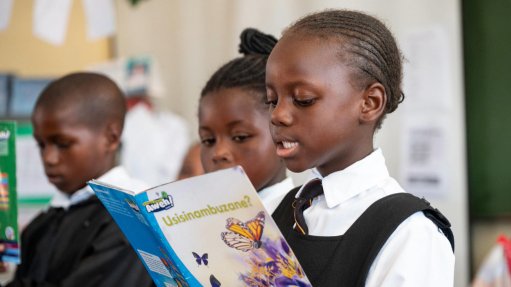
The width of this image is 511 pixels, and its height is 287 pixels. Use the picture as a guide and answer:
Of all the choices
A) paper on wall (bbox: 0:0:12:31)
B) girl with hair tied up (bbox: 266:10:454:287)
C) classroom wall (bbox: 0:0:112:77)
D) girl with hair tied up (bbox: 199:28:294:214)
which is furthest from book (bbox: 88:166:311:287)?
classroom wall (bbox: 0:0:112:77)

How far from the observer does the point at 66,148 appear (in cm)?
196

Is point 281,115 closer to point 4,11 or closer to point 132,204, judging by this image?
point 132,204

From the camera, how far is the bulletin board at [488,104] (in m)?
2.50

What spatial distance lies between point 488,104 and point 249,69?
1.22 m

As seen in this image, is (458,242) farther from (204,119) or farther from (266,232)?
Answer: (266,232)

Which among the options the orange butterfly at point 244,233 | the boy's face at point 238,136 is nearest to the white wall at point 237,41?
the boy's face at point 238,136

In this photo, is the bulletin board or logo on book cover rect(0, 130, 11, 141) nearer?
logo on book cover rect(0, 130, 11, 141)

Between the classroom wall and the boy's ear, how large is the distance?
2518mm

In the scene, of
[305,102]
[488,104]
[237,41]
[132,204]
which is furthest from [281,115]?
[237,41]

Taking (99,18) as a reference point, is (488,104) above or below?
below

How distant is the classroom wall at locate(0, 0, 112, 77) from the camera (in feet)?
14.5

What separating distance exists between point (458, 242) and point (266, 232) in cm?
170

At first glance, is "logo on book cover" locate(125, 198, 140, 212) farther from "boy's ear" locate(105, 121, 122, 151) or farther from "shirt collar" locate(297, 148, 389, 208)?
"boy's ear" locate(105, 121, 122, 151)

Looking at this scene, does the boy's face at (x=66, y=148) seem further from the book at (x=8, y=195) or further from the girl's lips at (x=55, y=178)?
the book at (x=8, y=195)
